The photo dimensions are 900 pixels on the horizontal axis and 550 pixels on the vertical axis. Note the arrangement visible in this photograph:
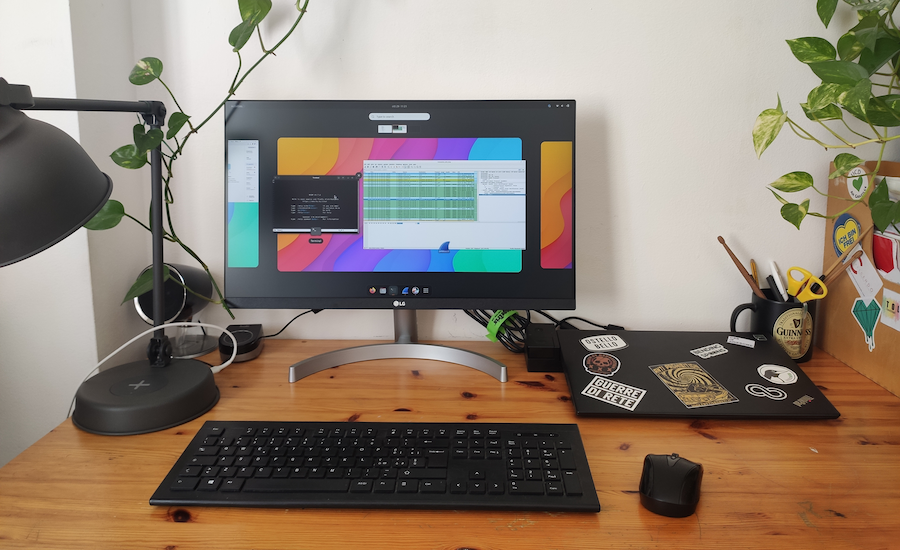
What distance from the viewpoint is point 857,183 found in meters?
1.08

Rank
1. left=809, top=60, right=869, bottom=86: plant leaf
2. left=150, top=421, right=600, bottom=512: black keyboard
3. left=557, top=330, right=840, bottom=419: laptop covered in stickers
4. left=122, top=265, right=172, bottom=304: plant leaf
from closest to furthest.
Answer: left=150, top=421, right=600, bottom=512: black keyboard
left=809, top=60, right=869, bottom=86: plant leaf
left=557, top=330, right=840, bottom=419: laptop covered in stickers
left=122, top=265, right=172, bottom=304: plant leaf

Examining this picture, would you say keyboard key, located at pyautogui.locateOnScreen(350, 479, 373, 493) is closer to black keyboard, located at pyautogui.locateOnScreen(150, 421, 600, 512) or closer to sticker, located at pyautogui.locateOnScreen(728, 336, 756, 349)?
black keyboard, located at pyautogui.locateOnScreen(150, 421, 600, 512)

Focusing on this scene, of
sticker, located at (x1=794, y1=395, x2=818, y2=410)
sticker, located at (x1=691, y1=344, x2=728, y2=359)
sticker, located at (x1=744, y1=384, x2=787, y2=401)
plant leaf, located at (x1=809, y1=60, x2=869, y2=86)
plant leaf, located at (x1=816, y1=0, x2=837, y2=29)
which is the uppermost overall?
plant leaf, located at (x1=816, y1=0, x2=837, y2=29)

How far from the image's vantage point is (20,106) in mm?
616

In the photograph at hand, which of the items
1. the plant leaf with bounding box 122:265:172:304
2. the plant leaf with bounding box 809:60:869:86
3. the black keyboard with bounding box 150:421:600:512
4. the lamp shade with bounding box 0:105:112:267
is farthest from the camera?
the plant leaf with bounding box 122:265:172:304

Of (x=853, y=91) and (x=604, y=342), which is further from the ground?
(x=853, y=91)

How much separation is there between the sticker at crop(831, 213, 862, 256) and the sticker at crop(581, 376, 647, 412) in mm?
551

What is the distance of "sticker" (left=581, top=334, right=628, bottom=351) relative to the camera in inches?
43.7

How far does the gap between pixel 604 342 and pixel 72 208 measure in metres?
0.92

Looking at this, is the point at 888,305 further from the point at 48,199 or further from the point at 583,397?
the point at 48,199

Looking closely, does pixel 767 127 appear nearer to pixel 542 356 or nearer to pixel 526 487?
pixel 542 356

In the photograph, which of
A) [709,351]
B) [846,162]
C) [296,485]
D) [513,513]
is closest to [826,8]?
[846,162]

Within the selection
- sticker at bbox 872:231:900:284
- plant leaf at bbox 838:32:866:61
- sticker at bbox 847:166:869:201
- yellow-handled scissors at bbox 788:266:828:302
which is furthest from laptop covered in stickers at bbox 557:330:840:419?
plant leaf at bbox 838:32:866:61

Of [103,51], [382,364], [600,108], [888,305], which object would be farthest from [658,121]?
[103,51]
